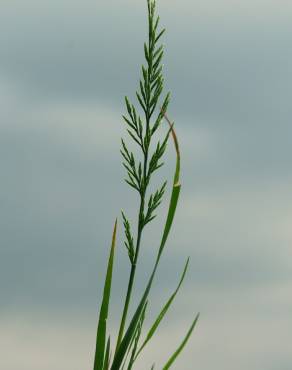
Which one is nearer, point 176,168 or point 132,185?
point 132,185

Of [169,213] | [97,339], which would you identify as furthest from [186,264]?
[97,339]

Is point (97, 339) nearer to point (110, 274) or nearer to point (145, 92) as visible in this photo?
point (110, 274)

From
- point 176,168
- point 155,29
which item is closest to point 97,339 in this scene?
point 176,168

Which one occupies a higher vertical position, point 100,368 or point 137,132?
point 137,132

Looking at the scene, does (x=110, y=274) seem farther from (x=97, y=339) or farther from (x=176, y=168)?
(x=176, y=168)

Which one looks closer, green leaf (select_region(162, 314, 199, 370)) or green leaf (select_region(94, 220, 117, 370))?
green leaf (select_region(94, 220, 117, 370))

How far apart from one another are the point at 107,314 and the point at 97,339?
0.45 feet

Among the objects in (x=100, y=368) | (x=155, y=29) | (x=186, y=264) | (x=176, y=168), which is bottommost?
(x=100, y=368)

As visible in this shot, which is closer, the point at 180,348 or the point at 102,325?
the point at 102,325

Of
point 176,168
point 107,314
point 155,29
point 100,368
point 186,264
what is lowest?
point 100,368

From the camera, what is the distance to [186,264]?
4.27 m

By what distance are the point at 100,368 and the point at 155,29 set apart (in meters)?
1.71

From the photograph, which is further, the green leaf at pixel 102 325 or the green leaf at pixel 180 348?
the green leaf at pixel 180 348

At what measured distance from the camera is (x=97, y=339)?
4.12m
